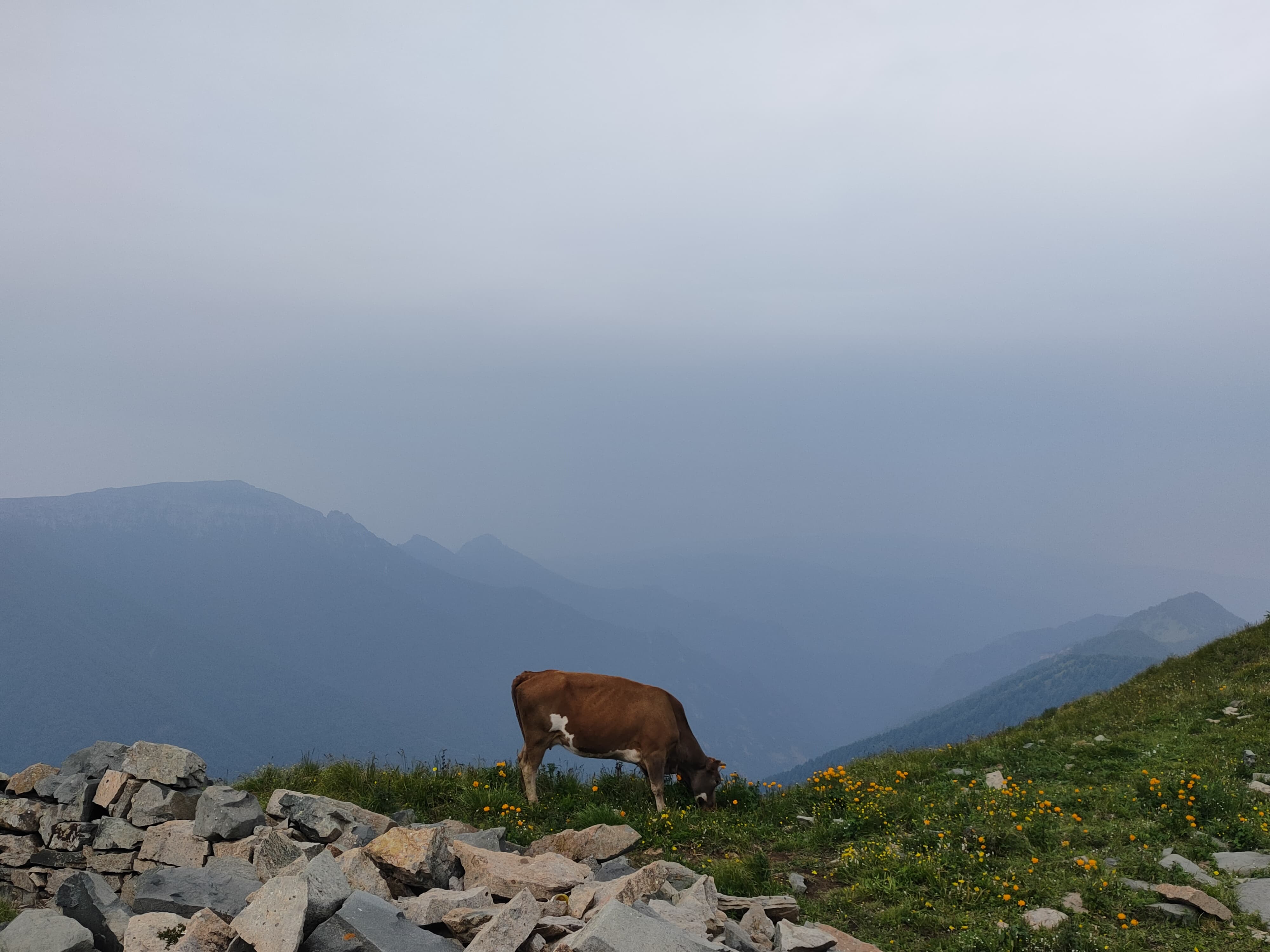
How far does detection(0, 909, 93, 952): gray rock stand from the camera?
759 centimetres

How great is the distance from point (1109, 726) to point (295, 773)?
56.8 feet

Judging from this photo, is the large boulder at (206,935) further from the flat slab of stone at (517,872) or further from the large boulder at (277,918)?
the flat slab of stone at (517,872)

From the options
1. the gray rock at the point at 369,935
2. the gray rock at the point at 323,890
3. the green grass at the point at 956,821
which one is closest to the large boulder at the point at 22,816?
the green grass at the point at 956,821

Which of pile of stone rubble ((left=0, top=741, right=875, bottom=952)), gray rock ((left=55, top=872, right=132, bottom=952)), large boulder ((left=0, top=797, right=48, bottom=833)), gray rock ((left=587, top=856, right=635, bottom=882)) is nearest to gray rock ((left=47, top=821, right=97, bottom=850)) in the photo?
pile of stone rubble ((left=0, top=741, right=875, bottom=952))

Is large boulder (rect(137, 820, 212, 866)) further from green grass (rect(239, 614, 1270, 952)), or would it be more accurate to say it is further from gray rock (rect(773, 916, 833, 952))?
gray rock (rect(773, 916, 833, 952))

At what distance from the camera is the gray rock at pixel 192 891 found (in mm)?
8227

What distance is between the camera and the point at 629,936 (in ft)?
22.8

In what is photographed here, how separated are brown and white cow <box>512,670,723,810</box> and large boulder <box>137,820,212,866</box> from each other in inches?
191

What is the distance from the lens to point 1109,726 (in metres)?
18.9

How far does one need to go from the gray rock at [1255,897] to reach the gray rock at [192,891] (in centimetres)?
1080

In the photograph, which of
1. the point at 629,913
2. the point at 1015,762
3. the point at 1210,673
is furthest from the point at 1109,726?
the point at 629,913

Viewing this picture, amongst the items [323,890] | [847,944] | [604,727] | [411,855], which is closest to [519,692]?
[604,727]

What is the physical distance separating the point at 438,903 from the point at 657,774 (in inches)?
278

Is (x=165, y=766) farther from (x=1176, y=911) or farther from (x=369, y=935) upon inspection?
(x=1176, y=911)
